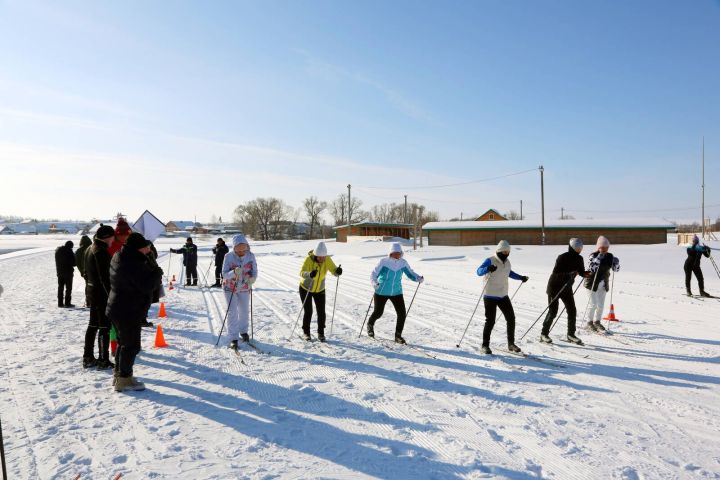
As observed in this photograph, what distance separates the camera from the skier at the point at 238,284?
749 cm

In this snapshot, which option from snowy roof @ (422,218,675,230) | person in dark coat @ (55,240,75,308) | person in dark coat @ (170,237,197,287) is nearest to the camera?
person in dark coat @ (55,240,75,308)

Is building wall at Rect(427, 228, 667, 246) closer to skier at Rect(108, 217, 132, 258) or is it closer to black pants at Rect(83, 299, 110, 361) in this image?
skier at Rect(108, 217, 132, 258)

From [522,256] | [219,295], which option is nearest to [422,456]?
[219,295]

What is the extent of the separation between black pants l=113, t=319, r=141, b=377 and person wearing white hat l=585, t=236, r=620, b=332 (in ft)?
25.5

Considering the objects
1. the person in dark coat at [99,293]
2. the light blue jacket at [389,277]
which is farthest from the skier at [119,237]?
the light blue jacket at [389,277]

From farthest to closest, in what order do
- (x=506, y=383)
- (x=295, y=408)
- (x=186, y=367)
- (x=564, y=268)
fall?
1. (x=564, y=268)
2. (x=186, y=367)
3. (x=506, y=383)
4. (x=295, y=408)

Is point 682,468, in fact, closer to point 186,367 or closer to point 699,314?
point 186,367

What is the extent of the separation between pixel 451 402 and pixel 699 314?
8386 mm

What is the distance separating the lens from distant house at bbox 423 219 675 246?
44.5 m

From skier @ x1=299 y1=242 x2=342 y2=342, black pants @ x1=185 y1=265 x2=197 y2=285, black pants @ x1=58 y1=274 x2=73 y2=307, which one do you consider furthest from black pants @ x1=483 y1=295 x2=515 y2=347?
black pants @ x1=185 y1=265 x2=197 y2=285

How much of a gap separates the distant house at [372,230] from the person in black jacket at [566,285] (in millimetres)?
54317

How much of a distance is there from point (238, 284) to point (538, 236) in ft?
145

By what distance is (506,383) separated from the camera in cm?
571

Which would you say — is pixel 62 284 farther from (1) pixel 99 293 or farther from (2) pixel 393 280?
(2) pixel 393 280
